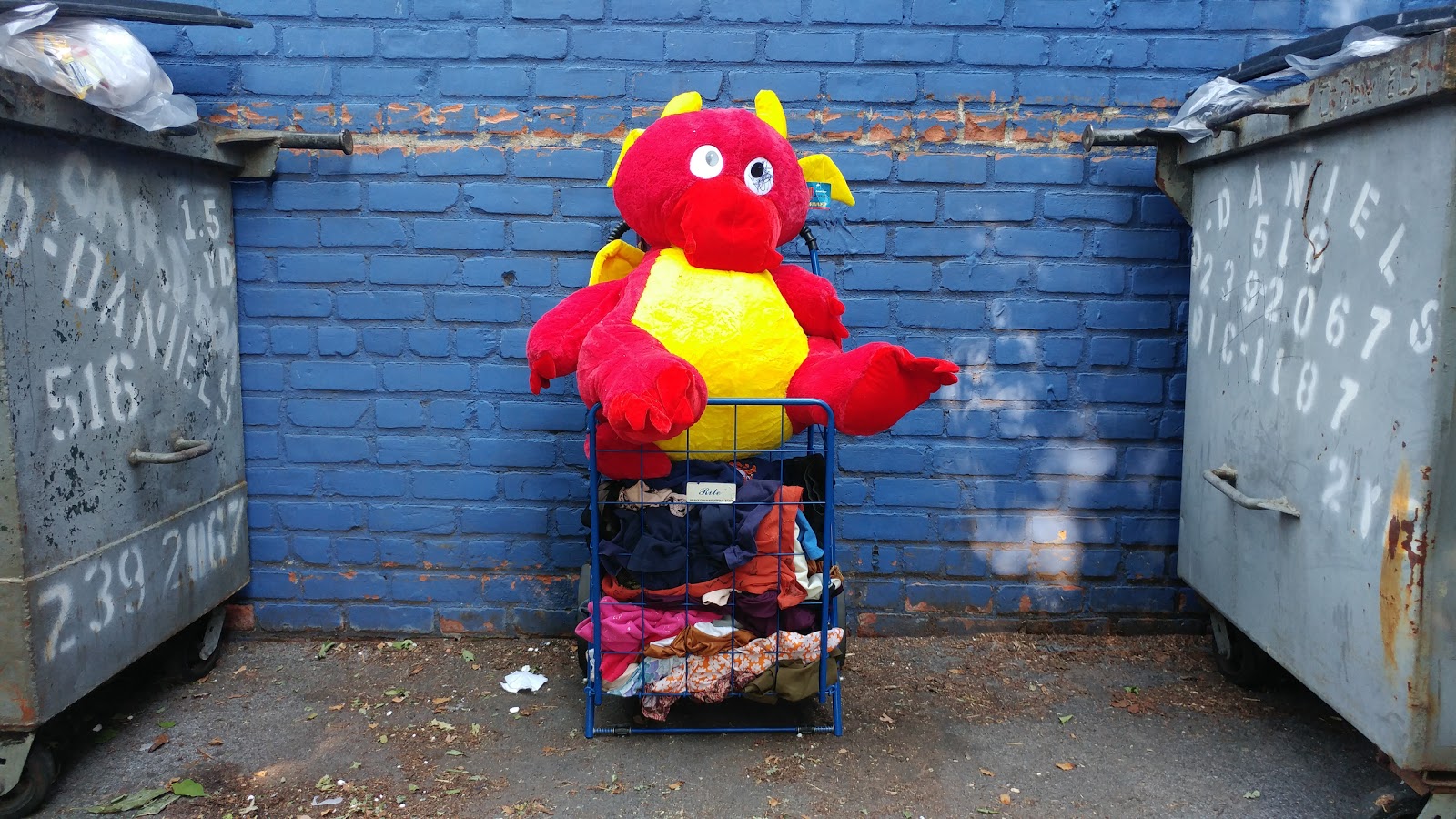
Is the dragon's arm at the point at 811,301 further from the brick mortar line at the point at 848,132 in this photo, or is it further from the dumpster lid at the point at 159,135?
the dumpster lid at the point at 159,135

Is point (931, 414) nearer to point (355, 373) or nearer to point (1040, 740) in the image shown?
point (1040, 740)

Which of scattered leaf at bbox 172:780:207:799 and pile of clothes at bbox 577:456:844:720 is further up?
pile of clothes at bbox 577:456:844:720

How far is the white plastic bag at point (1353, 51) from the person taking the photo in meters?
2.20

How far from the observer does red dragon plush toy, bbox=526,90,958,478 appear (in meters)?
2.38

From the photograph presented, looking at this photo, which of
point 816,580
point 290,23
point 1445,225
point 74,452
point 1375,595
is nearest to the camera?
point 1445,225

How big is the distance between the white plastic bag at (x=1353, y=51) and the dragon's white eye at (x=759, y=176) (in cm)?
140

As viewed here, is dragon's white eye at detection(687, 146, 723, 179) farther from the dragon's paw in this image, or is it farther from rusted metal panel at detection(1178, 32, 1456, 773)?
rusted metal panel at detection(1178, 32, 1456, 773)

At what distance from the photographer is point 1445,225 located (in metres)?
1.84

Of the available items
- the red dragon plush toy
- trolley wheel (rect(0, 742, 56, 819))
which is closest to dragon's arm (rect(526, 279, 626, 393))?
the red dragon plush toy

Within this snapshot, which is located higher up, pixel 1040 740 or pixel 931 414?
pixel 931 414

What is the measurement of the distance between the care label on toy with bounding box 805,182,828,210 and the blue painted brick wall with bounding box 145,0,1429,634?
1.7 inches

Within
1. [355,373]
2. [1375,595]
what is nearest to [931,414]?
[1375,595]

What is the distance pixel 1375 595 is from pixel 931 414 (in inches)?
58.3

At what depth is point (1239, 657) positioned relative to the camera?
3014 mm
